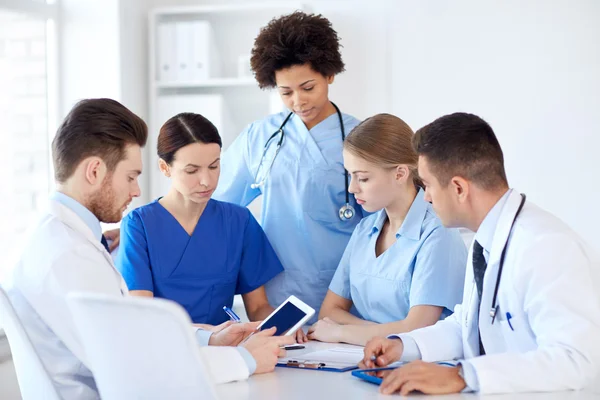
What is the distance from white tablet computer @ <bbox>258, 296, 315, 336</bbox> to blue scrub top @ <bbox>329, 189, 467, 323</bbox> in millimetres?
224

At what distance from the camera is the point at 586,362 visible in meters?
1.34

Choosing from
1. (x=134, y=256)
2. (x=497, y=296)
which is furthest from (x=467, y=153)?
(x=134, y=256)

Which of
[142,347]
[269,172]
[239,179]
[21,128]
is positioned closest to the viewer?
[142,347]

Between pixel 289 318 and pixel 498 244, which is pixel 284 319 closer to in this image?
pixel 289 318

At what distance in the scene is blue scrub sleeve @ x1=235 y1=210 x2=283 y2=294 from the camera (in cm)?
234

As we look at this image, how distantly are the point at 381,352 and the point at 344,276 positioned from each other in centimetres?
58

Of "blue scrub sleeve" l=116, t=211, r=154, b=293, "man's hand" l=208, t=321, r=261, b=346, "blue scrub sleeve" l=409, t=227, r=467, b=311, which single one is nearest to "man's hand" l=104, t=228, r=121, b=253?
"blue scrub sleeve" l=116, t=211, r=154, b=293

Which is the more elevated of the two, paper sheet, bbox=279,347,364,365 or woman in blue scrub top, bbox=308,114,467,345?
woman in blue scrub top, bbox=308,114,467,345

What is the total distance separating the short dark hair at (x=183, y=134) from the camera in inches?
86.4

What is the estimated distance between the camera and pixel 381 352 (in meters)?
1.68

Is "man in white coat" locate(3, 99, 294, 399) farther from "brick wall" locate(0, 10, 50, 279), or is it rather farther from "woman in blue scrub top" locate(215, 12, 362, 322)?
"brick wall" locate(0, 10, 50, 279)

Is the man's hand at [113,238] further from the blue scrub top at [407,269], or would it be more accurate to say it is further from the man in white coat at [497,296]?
the man in white coat at [497,296]

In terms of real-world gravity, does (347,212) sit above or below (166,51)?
below

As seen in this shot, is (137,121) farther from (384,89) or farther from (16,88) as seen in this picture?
(384,89)
